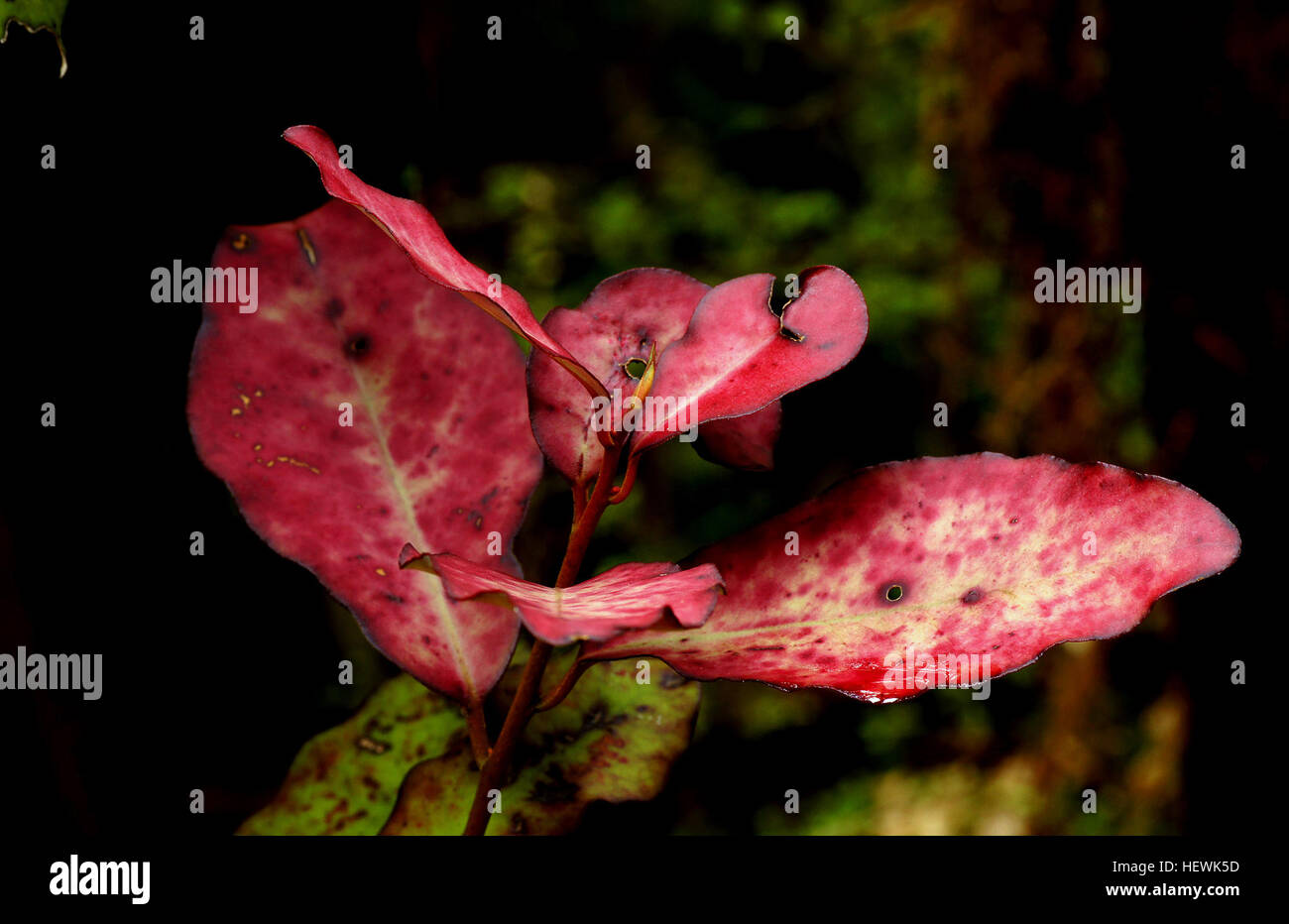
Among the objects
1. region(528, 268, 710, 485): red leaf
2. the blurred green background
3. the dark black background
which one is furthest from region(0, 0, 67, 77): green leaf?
the blurred green background

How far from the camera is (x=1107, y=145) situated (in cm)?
108

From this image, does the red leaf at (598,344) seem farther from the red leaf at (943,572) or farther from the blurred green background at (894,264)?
the blurred green background at (894,264)

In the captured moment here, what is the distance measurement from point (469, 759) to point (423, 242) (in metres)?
0.22

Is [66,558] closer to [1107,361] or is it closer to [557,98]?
[557,98]

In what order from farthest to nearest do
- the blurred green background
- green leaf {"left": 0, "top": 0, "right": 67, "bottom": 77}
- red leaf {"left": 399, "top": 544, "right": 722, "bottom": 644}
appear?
the blurred green background
green leaf {"left": 0, "top": 0, "right": 67, "bottom": 77}
red leaf {"left": 399, "top": 544, "right": 722, "bottom": 644}

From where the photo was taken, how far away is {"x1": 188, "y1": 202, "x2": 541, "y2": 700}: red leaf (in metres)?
0.39

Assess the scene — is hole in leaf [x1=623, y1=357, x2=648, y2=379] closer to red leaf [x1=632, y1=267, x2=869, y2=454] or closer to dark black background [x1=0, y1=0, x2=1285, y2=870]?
red leaf [x1=632, y1=267, x2=869, y2=454]

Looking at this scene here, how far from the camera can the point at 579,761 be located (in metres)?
0.43

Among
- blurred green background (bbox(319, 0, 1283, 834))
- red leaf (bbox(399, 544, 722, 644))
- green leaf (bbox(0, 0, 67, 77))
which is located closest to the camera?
red leaf (bbox(399, 544, 722, 644))

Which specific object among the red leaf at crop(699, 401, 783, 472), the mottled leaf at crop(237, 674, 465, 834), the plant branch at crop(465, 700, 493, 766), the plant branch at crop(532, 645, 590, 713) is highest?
the red leaf at crop(699, 401, 783, 472)

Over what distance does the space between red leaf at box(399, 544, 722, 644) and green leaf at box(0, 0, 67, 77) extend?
258 mm

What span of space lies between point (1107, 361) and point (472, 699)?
1.03 meters

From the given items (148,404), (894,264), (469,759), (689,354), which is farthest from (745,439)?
(894,264)
